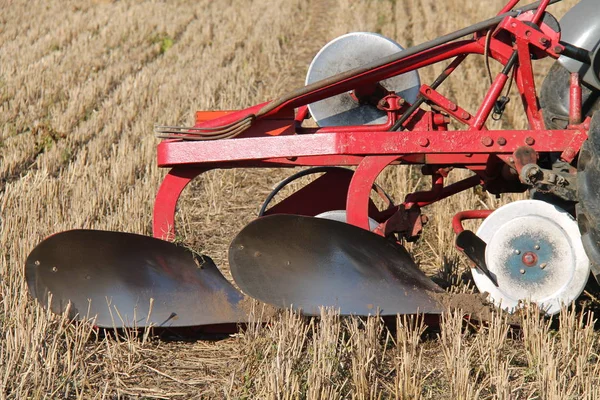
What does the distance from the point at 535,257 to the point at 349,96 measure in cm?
120

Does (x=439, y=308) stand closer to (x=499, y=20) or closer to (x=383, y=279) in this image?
(x=383, y=279)

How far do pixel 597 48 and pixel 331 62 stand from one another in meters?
1.22

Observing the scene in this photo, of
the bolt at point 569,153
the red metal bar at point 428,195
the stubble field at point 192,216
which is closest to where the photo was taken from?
the stubble field at point 192,216

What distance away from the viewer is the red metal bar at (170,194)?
355 cm

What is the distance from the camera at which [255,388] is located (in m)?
2.79

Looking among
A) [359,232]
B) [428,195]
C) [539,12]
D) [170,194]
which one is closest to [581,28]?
[539,12]

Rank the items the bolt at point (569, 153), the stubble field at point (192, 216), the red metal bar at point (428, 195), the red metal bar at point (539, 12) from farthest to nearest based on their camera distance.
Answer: the red metal bar at point (428, 195) < the red metal bar at point (539, 12) < the bolt at point (569, 153) < the stubble field at point (192, 216)

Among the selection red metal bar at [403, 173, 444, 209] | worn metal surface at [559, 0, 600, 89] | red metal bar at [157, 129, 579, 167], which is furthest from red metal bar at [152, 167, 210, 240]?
worn metal surface at [559, 0, 600, 89]

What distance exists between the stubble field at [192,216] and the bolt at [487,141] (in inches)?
27.0

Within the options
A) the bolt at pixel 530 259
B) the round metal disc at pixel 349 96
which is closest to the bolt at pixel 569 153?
the bolt at pixel 530 259

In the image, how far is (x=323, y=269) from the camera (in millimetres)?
3363

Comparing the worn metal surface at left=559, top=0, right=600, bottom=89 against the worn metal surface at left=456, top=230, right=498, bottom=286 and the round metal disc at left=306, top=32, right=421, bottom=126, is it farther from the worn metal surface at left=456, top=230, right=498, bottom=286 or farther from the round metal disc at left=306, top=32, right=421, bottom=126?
the worn metal surface at left=456, top=230, right=498, bottom=286

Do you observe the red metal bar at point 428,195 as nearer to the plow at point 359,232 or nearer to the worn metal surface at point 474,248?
the plow at point 359,232

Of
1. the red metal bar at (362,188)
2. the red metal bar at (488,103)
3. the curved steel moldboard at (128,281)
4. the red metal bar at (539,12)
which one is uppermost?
the red metal bar at (539,12)
